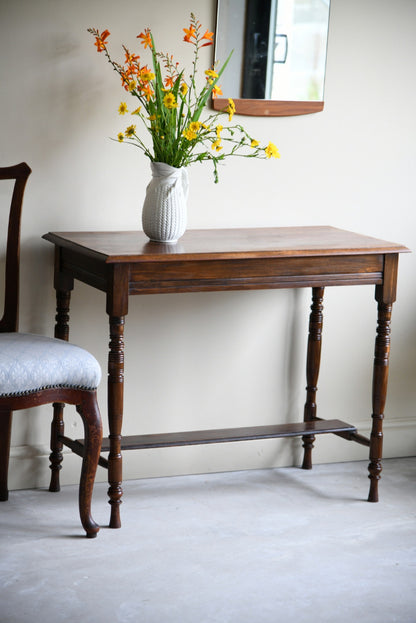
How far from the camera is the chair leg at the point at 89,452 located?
8.25 feet

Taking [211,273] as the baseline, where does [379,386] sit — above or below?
below

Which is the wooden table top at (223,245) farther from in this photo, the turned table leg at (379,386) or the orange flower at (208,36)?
the orange flower at (208,36)

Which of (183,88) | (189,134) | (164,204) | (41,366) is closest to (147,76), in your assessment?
(183,88)

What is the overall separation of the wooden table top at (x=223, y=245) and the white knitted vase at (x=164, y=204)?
43 millimetres

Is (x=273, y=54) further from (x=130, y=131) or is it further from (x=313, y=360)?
(x=313, y=360)

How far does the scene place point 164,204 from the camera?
268 cm

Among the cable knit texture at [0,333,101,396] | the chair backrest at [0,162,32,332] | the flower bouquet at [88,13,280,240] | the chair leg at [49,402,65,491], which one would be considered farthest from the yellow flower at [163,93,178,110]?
the chair leg at [49,402,65,491]

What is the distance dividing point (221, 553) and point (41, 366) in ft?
2.55

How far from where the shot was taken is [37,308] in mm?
2955

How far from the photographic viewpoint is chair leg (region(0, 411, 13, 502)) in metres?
2.81

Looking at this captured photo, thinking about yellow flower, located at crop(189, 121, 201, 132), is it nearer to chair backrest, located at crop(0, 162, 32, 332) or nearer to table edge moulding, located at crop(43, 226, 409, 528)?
table edge moulding, located at crop(43, 226, 409, 528)

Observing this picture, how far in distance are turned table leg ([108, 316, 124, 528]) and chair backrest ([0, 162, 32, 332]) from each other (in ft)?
1.26

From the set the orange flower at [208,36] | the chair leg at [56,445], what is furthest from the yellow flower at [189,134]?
the chair leg at [56,445]

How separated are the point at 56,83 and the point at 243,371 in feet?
4.05
